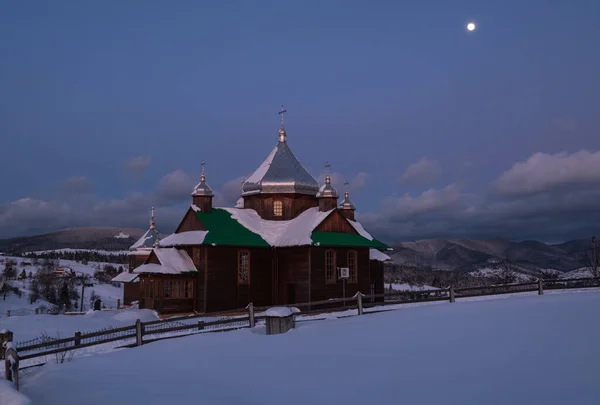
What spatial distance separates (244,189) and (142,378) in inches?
991

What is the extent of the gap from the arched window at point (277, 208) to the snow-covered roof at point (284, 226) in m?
0.71

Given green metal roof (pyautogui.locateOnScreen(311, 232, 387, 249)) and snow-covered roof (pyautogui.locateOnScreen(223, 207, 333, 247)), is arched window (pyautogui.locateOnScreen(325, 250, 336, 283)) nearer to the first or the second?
green metal roof (pyautogui.locateOnScreen(311, 232, 387, 249))

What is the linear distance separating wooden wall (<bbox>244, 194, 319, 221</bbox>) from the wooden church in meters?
0.07

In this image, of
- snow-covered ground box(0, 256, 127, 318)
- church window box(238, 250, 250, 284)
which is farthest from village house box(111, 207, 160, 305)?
church window box(238, 250, 250, 284)

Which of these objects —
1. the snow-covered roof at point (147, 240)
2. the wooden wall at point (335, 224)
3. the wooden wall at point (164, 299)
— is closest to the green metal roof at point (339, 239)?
the wooden wall at point (335, 224)

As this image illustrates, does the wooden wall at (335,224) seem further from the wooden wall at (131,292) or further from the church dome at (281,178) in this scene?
the wooden wall at (131,292)

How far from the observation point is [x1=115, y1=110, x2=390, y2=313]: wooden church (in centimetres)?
3083

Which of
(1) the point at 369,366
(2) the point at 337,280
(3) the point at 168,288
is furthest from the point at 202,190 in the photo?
(1) the point at 369,366

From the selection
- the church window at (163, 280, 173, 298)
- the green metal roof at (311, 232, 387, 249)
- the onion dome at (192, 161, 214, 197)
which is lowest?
the church window at (163, 280, 173, 298)

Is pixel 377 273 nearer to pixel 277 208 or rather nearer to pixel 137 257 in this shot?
pixel 277 208

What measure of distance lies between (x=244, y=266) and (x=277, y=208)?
5.15 meters

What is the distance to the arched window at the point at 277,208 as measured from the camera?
35.5 meters

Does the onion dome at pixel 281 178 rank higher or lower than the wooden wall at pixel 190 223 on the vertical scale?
higher

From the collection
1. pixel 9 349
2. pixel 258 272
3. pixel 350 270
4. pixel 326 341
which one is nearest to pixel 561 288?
pixel 350 270
